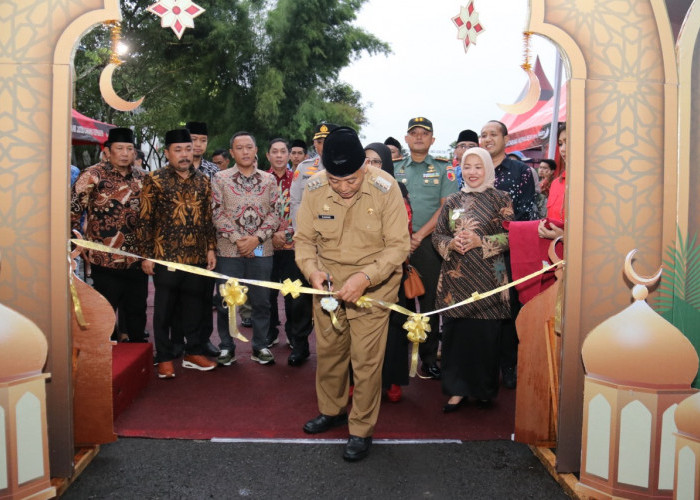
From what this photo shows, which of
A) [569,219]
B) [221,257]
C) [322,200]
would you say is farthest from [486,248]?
[221,257]

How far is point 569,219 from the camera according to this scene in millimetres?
2656

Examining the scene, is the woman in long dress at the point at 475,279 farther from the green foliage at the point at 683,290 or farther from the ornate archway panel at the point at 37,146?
the ornate archway panel at the point at 37,146

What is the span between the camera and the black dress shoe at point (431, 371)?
433 cm

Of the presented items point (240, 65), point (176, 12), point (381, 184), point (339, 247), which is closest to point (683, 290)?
point (381, 184)

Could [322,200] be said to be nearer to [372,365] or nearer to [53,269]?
[372,365]

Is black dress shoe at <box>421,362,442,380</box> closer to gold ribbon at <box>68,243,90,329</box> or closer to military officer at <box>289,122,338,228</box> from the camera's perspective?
military officer at <box>289,122,338,228</box>

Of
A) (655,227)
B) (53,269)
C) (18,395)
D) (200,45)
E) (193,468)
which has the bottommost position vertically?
(193,468)

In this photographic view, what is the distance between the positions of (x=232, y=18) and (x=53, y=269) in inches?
531

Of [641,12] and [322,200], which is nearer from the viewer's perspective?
[641,12]

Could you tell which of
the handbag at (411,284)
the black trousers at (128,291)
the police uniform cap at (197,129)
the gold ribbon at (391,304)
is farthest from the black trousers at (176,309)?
the police uniform cap at (197,129)

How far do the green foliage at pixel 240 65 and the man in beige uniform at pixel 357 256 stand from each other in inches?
448

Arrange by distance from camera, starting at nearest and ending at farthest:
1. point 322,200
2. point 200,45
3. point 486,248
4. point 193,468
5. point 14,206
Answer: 1. point 14,206
2. point 193,468
3. point 322,200
4. point 486,248
5. point 200,45

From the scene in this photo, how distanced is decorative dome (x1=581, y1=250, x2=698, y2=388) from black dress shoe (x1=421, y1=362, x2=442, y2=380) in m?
1.86

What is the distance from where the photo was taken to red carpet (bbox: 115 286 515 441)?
10.8 ft
